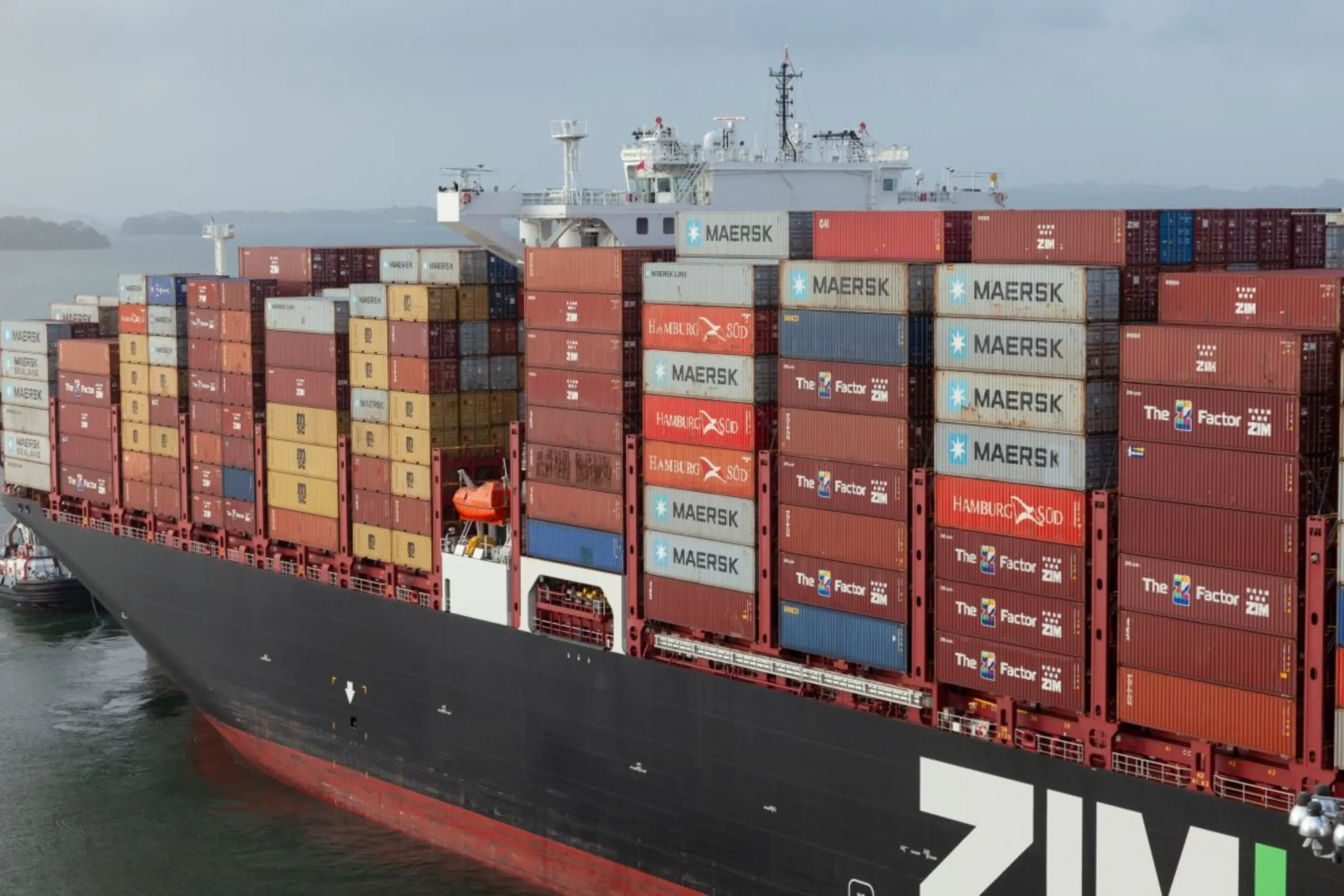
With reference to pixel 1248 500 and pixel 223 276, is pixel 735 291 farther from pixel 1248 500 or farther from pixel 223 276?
pixel 223 276

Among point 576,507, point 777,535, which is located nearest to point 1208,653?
point 777,535

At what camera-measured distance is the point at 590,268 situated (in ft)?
109

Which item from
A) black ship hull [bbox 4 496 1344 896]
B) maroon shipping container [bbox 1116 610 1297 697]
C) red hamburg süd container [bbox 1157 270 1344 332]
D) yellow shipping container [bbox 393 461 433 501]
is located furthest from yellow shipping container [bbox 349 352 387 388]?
maroon shipping container [bbox 1116 610 1297 697]

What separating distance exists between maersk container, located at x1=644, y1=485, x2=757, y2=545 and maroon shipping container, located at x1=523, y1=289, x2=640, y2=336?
3.27 m

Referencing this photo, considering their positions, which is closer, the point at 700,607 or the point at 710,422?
the point at 710,422

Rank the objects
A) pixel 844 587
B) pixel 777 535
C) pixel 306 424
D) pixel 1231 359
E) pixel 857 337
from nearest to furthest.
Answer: pixel 1231 359 → pixel 857 337 → pixel 844 587 → pixel 777 535 → pixel 306 424

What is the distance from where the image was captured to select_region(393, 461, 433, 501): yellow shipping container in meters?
37.3

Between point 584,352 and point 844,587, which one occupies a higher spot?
point 584,352

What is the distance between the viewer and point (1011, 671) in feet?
85.5

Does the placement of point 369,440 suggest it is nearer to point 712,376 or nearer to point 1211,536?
point 712,376

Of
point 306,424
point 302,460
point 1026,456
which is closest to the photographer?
point 1026,456

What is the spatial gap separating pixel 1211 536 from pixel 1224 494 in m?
0.60

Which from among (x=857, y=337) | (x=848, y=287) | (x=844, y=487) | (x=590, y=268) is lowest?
(x=844, y=487)

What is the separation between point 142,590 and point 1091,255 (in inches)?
1133
